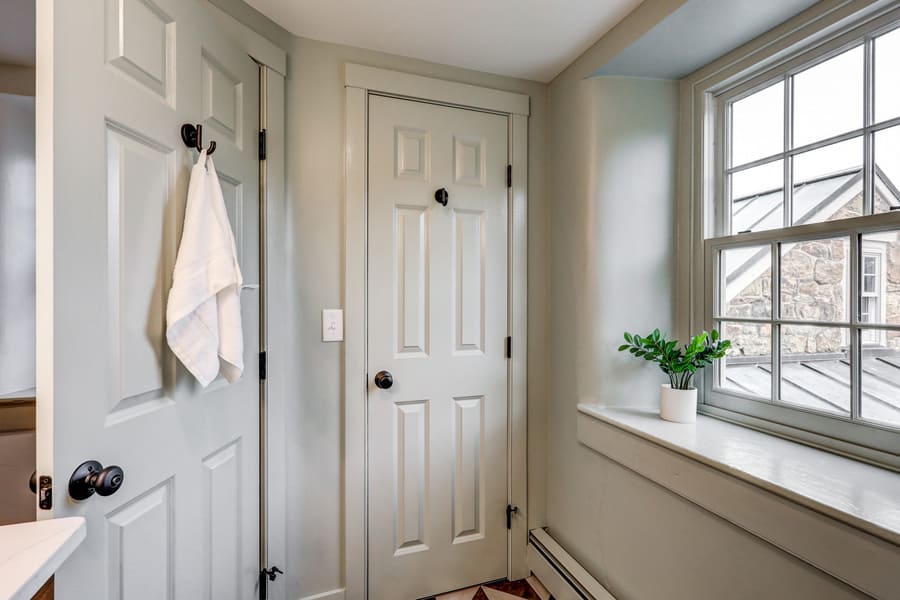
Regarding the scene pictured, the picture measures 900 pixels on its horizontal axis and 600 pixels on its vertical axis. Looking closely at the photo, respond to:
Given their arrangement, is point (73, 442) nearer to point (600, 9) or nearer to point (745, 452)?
point (745, 452)

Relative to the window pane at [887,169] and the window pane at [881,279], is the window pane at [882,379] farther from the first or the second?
the window pane at [887,169]

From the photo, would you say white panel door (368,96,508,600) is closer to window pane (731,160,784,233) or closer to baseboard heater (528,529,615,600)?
baseboard heater (528,529,615,600)

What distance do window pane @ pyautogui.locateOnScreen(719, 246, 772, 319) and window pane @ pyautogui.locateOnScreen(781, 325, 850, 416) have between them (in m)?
0.12

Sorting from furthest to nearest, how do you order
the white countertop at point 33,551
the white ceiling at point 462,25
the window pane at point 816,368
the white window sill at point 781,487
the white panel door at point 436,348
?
the white panel door at point 436,348
the white ceiling at point 462,25
the window pane at point 816,368
the white window sill at point 781,487
the white countertop at point 33,551

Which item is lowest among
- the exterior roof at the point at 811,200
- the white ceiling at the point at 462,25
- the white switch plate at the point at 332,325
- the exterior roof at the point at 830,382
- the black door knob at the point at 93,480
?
the black door knob at the point at 93,480

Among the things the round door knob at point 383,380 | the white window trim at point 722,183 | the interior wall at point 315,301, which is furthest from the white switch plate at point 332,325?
the white window trim at point 722,183

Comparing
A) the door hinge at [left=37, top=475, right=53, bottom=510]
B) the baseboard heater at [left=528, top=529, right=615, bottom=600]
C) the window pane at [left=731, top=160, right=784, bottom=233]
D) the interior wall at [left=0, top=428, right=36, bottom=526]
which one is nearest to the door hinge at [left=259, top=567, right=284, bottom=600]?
the interior wall at [left=0, top=428, right=36, bottom=526]

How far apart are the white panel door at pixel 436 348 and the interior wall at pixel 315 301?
5.3 inches

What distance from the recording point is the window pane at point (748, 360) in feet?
4.68

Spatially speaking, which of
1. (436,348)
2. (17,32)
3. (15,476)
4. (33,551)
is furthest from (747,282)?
(17,32)

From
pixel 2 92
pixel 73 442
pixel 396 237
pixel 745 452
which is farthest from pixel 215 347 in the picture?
pixel 745 452

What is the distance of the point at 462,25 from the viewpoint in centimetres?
150

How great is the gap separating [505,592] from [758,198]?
6.10 ft

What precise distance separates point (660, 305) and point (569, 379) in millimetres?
A: 480
